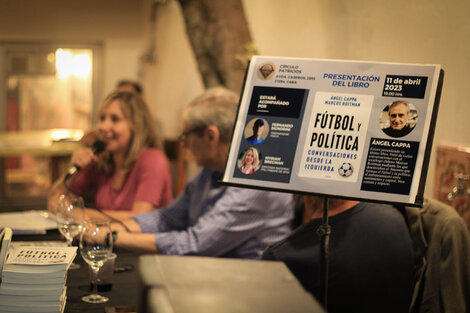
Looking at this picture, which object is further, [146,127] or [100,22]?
[100,22]

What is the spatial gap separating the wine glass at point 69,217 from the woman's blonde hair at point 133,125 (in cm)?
91

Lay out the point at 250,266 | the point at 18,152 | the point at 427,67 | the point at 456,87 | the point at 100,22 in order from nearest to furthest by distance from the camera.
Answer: the point at 250,266
the point at 427,67
the point at 456,87
the point at 18,152
the point at 100,22

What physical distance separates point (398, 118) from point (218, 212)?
946mm

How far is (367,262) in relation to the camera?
5.42 feet

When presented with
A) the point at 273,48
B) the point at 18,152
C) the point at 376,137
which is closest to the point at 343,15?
the point at 273,48

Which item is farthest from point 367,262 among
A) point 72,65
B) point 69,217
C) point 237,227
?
point 72,65

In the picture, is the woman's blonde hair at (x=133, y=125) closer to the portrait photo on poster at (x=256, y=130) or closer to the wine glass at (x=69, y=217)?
the wine glass at (x=69, y=217)

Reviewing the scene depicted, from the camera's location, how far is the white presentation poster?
4.27 feet

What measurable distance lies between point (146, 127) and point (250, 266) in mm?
2132

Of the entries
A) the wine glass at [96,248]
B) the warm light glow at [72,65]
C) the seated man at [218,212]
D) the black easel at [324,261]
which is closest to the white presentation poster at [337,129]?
the black easel at [324,261]

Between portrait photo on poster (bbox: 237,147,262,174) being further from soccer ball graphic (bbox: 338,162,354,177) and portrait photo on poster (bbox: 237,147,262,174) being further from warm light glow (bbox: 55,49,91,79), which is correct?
warm light glow (bbox: 55,49,91,79)

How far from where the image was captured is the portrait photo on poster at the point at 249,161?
1418 mm

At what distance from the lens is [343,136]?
4.46ft

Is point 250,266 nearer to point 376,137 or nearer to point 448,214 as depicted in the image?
point 376,137
